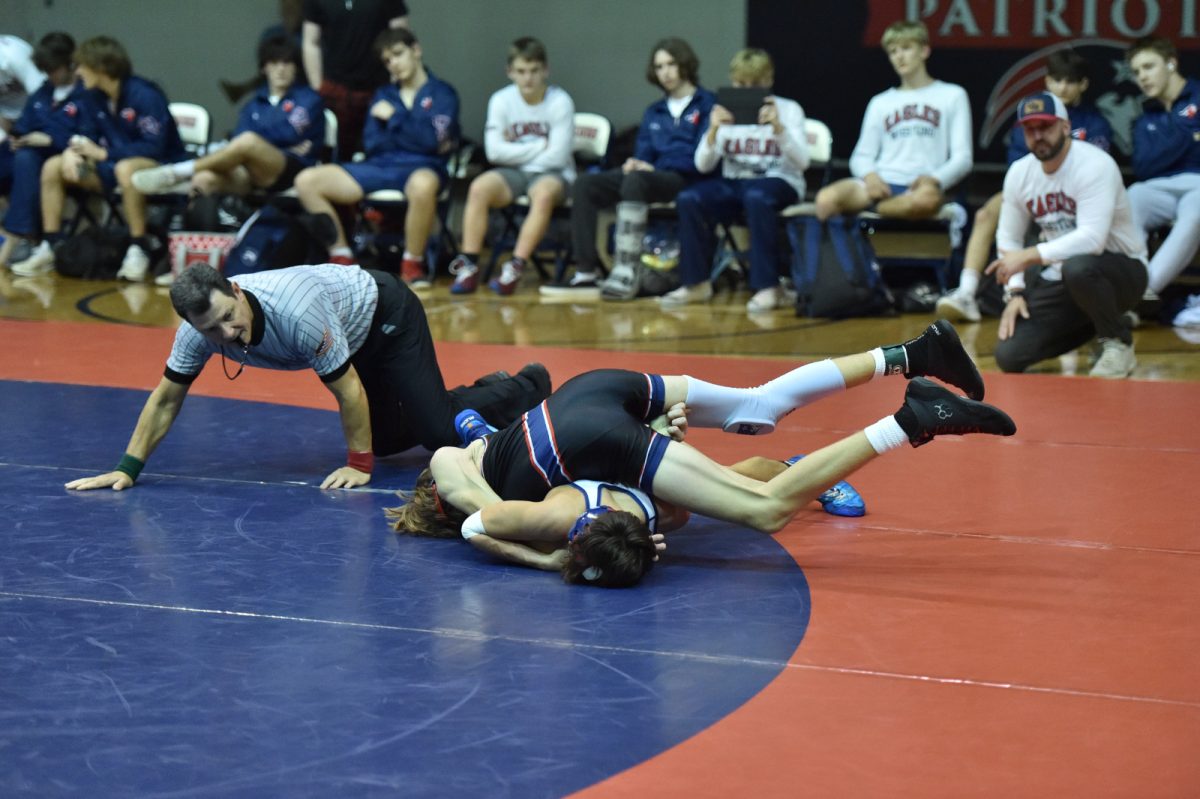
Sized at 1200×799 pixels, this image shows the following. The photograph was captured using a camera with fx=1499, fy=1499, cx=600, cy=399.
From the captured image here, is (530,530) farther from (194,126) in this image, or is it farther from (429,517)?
(194,126)

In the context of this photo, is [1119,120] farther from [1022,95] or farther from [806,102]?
[806,102]

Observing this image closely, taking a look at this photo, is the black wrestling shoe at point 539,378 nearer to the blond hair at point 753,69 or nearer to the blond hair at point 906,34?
the blond hair at point 753,69

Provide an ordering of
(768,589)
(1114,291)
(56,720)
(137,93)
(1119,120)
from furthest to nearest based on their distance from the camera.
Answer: (137,93) < (1119,120) < (1114,291) < (768,589) < (56,720)

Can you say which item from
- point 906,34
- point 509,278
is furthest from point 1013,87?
point 509,278

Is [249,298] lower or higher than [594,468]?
higher

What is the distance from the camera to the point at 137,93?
923 centimetres

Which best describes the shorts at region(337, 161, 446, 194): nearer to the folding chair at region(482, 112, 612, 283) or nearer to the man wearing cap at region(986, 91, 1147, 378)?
the folding chair at region(482, 112, 612, 283)

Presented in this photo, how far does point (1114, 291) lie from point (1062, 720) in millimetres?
3716

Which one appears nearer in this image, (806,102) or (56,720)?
(56,720)

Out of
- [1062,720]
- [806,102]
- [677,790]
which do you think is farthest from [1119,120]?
[677,790]

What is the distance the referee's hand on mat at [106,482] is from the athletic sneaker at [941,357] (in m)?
2.33

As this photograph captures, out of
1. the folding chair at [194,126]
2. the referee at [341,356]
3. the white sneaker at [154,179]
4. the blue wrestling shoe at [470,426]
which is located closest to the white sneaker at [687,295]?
the white sneaker at [154,179]

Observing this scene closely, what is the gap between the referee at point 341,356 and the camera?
4.11 meters

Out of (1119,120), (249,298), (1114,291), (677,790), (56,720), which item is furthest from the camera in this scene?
(1119,120)
